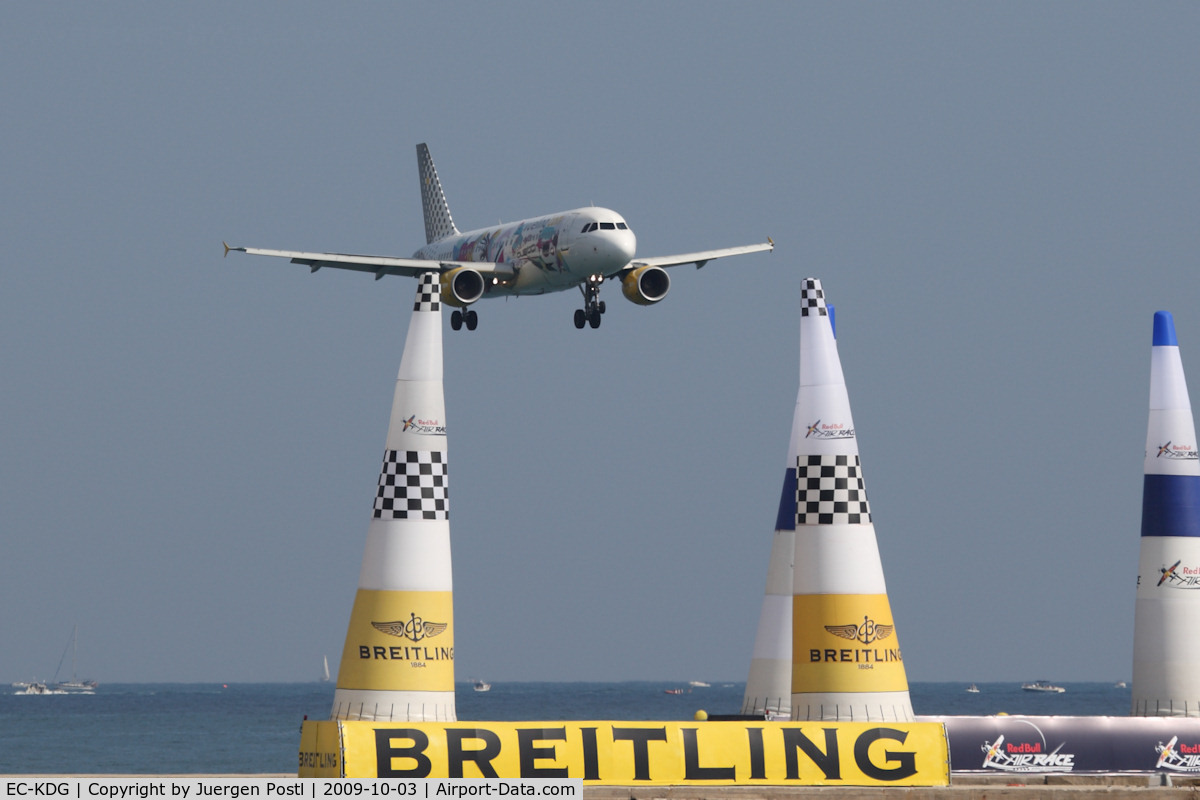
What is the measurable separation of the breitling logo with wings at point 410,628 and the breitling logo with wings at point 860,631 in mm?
5014

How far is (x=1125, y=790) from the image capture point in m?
17.9

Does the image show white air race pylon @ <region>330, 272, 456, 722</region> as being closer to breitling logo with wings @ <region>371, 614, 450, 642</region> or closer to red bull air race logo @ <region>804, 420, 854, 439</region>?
breitling logo with wings @ <region>371, 614, 450, 642</region>

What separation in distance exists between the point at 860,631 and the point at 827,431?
2586 millimetres

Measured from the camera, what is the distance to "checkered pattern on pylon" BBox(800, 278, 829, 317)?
21.8 m

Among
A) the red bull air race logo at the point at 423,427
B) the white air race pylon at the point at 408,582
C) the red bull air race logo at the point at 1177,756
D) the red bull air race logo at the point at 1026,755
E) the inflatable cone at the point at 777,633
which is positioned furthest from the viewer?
the inflatable cone at the point at 777,633

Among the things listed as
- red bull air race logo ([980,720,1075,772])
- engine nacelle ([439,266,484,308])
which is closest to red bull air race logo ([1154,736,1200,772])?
red bull air race logo ([980,720,1075,772])

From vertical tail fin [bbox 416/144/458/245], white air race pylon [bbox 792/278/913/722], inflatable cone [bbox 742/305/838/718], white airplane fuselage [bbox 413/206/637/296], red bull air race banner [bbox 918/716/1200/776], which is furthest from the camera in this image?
vertical tail fin [bbox 416/144/458/245]

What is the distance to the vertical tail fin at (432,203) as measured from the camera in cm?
7125

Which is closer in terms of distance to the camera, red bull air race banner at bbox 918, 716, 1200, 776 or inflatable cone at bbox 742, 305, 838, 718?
red bull air race banner at bbox 918, 716, 1200, 776

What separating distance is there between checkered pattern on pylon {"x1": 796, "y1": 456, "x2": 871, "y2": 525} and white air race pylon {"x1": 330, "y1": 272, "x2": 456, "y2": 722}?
4.78m

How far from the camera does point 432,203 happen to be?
7331cm

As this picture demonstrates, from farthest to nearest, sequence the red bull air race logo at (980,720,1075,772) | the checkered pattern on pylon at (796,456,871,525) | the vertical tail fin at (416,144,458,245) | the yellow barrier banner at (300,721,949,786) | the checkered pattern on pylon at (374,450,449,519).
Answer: the vertical tail fin at (416,144,458,245) < the red bull air race logo at (980,720,1075,772) < the checkered pattern on pylon at (796,456,871,525) < the checkered pattern on pylon at (374,450,449,519) < the yellow barrier banner at (300,721,949,786)

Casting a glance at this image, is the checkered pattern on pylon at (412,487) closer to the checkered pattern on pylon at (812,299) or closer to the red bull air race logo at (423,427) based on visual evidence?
→ the red bull air race logo at (423,427)

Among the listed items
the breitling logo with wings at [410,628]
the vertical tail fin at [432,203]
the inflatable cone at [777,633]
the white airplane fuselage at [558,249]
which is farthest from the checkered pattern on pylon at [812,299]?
the vertical tail fin at [432,203]
